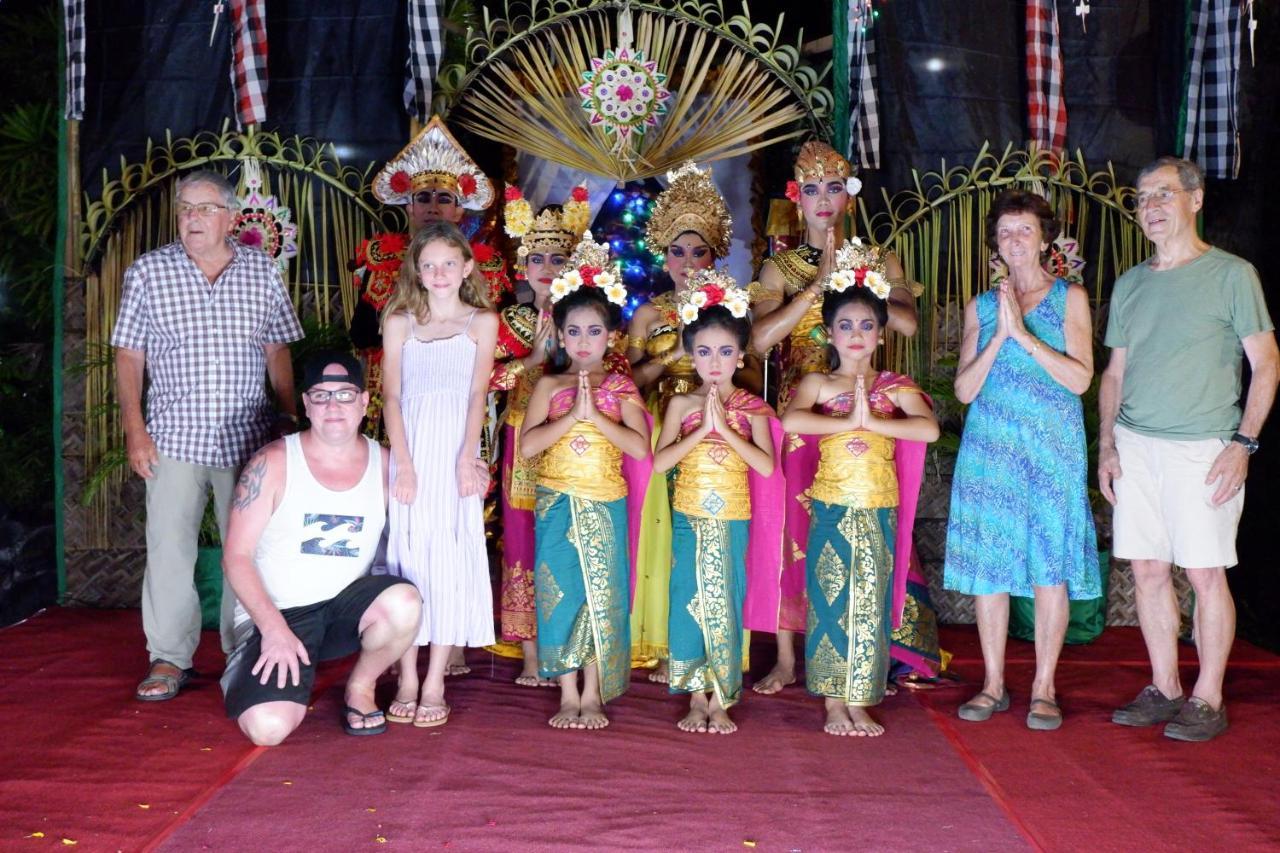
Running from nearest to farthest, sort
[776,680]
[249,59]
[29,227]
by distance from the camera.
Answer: [776,680]
[249,59]
[29,227]

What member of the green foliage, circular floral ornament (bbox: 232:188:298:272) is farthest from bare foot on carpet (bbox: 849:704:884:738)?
the green foliage

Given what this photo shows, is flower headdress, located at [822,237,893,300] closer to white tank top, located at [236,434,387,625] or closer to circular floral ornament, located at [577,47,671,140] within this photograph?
white tank top, located at [236,434,387,625]

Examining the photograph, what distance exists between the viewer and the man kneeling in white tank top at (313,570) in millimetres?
3797

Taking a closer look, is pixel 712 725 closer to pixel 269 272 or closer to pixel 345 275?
pixel 269 272

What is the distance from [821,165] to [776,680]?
1.89 meters

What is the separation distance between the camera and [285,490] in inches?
154

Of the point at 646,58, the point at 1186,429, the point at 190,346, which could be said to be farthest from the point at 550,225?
the point at 1186,429

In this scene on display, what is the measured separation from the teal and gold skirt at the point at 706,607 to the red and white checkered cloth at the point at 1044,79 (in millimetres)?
2839

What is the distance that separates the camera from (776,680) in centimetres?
459

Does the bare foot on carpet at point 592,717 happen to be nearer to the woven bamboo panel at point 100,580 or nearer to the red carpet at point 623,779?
the red carpet at point 623,779

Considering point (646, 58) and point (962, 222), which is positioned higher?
point (646, 58)

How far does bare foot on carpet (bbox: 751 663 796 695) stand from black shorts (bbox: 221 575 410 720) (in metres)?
1.39

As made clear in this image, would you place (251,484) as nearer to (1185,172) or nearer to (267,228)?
(267,228)

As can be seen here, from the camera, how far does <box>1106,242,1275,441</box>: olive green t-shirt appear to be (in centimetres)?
400
